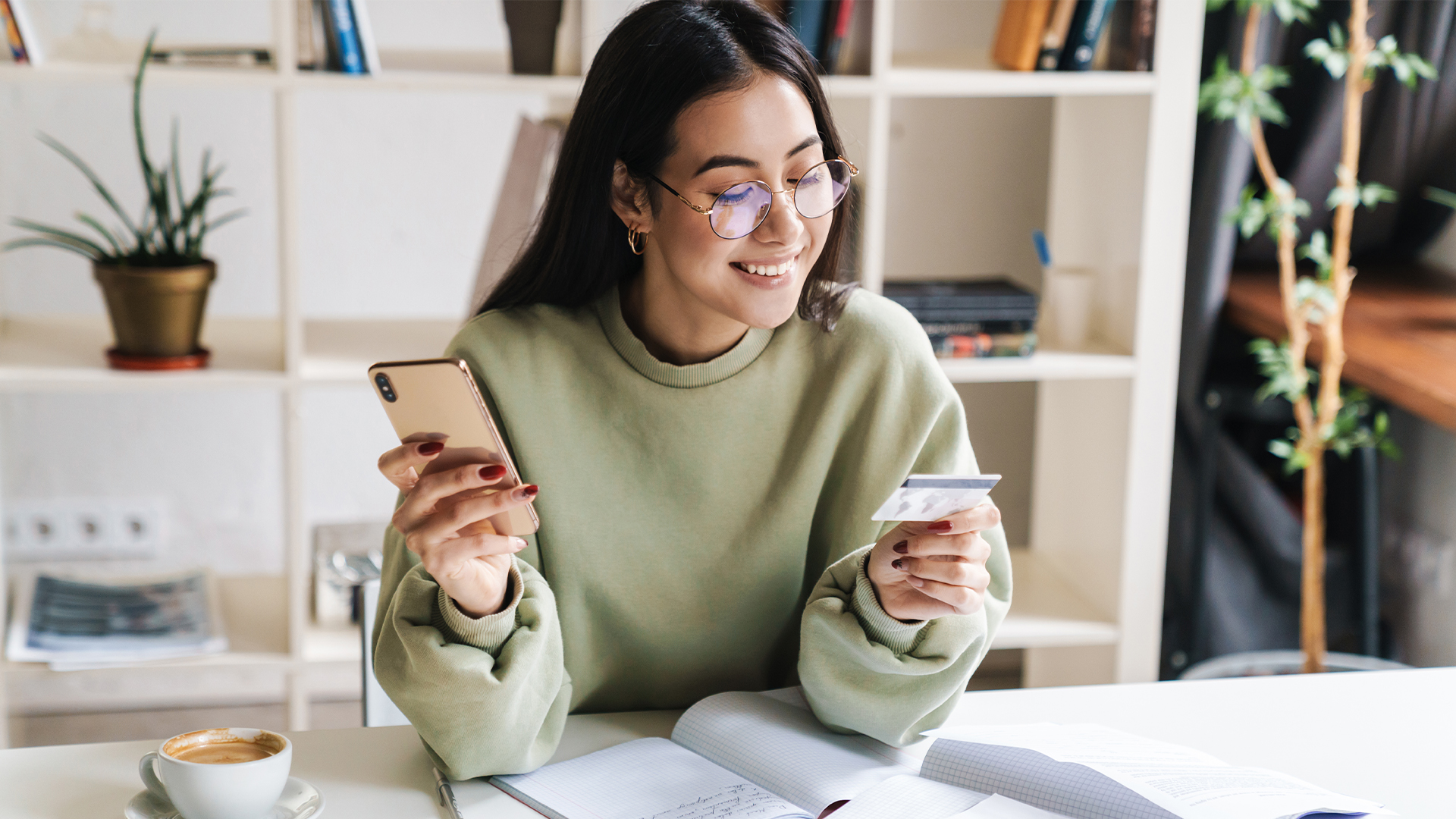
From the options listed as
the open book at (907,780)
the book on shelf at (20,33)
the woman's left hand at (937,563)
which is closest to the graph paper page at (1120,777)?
the open book at (907,780)

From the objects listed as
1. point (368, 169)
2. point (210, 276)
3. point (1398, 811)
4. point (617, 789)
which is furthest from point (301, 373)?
point (1398, 811)

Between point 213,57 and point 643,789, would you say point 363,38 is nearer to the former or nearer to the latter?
point 213,57

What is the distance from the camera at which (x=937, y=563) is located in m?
1.02

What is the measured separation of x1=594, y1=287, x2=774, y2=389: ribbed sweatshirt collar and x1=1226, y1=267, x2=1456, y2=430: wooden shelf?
3.84ft

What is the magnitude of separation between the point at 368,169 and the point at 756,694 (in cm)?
166

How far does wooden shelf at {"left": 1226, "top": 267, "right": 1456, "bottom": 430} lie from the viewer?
196cm

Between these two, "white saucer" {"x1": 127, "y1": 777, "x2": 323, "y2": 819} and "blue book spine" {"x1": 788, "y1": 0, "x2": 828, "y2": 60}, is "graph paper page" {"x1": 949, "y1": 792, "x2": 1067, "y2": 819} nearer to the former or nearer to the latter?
"white saucer" {"x1": 127, "y1": 777, "x2": 323, "y2": 819}

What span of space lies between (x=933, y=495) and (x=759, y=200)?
1.10ft

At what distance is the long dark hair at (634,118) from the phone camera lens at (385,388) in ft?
1.13

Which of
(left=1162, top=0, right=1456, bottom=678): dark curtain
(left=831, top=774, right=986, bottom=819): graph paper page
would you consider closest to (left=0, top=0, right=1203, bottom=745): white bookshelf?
(left=1162, top=0, right=1456, bottom=678): dark curtain

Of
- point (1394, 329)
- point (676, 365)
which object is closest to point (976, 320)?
point (1394, 329)

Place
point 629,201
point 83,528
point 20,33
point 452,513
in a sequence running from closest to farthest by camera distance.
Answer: point 452,513, point 629,201, point 20,33, point 83,528

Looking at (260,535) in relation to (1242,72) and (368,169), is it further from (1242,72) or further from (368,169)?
(1242,72)

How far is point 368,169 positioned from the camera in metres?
2.47
